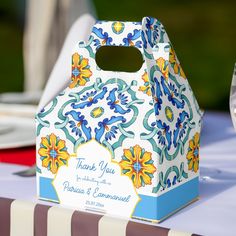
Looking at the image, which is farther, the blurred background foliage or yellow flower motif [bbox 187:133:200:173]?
the blurred background foliage

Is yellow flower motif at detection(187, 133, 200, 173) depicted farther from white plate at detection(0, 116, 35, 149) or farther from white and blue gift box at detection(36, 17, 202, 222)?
white plate at detection(0, 116, 35, 149)

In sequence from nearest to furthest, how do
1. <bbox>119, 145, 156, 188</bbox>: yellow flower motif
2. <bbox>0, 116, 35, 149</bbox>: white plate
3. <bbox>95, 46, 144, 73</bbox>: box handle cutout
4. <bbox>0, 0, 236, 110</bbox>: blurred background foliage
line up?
<bbox>119, 145, 156, 188</bbox>: yellow flower motif
<bbox>0, 116, 35, 149</bbox>: white plate
<bbox>0, 0, 236, 110</bbox>: blurred background foliage
<bbox>95, 46, 144, 73</bbox>: box handle cutout

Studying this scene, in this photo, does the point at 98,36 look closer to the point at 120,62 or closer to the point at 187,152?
the point at 187,152

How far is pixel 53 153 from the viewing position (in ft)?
2.61

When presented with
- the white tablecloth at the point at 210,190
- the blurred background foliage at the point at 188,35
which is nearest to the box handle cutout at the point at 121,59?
the blurred background foliage at the point at 188,35

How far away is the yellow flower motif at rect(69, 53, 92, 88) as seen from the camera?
Answer: 0.80 meters

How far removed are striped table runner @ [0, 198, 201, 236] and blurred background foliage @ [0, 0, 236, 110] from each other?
677cm

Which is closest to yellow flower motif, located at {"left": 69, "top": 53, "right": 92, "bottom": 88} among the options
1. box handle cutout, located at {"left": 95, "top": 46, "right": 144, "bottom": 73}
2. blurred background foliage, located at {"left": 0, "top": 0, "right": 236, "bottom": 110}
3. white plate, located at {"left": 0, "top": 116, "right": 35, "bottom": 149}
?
white plate, located at {"left": 0, "top": 116, "right": 35, "bottom": 149}

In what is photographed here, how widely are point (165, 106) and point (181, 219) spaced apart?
144 millimetres

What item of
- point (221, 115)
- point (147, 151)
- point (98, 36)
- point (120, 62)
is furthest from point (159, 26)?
point (120, 62)

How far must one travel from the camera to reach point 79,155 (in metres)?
0.77

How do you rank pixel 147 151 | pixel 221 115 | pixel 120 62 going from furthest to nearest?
1. pixel 120 62
2. pixel 221 115
3. pixel 147 151

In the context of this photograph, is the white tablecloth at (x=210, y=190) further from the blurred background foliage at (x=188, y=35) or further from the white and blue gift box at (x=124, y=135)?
the blurred background foliage at (x=188, y=35)

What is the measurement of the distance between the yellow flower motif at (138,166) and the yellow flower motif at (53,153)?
0.30ft
